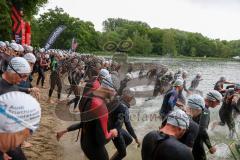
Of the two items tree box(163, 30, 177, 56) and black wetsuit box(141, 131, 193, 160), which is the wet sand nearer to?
black wetsuit box(141, 131, 193, 160)

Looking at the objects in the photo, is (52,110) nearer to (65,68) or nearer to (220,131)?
(220,131)

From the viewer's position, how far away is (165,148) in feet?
11.2

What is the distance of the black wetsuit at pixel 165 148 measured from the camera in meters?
3.37

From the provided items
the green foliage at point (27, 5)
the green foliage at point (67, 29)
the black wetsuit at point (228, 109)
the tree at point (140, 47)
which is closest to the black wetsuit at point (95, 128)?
the black wetsuit at point (228, 109)

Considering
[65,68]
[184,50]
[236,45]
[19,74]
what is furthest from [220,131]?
[236,45]

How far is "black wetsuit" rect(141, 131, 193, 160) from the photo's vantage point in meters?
3.37

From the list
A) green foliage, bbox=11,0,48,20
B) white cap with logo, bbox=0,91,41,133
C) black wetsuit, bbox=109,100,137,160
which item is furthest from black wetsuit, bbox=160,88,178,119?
green foliage, bbox=11,0,48,20

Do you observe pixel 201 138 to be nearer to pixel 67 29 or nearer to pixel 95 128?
pixel 95 128

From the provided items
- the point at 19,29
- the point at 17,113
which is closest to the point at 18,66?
the point at 17,113

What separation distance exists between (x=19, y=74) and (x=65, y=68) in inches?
672

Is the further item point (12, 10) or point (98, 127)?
point (12, 10)

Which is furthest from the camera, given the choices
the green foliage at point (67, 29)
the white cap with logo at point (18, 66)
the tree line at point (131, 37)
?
the green foliage at point (67, 29)

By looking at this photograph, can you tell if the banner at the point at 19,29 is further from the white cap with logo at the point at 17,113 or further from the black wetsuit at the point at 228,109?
the white cap with logo at the point at 17,113

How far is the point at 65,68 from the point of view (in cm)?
2188
